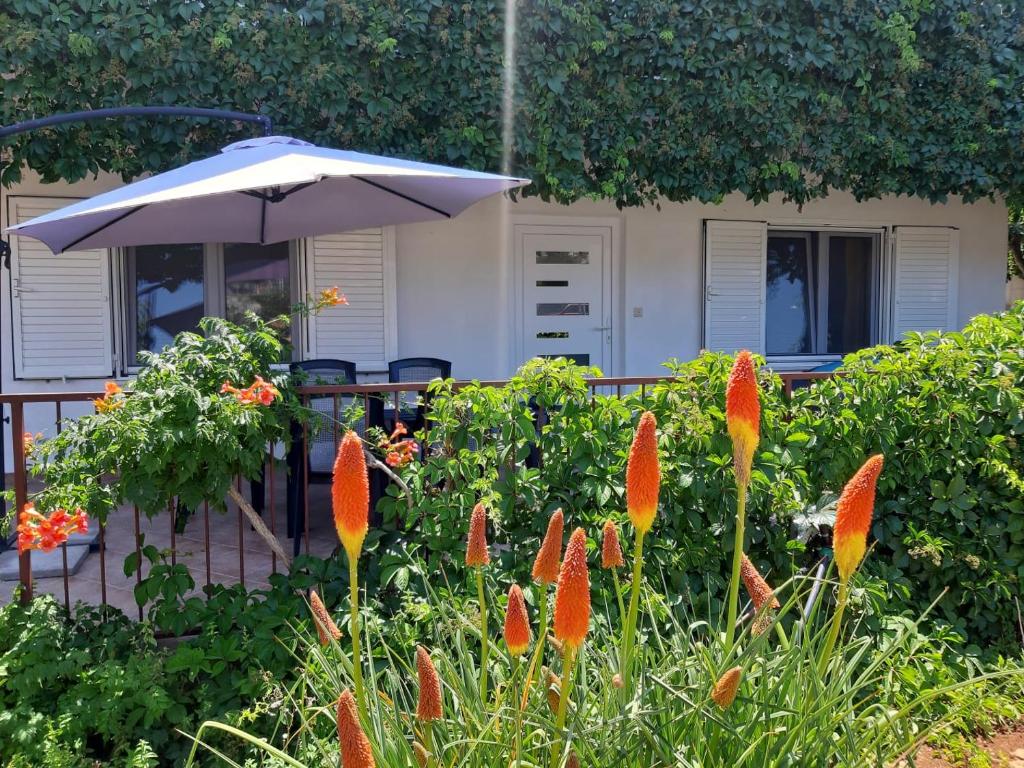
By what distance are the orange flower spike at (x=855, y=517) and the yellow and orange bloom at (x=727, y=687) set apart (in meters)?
0.23

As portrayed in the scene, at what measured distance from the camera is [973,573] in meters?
3.14

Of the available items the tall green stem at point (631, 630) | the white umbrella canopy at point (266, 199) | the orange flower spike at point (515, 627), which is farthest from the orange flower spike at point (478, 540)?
the white umbrella canopy at point (266, 199)

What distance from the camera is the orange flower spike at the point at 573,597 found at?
1.11 metres

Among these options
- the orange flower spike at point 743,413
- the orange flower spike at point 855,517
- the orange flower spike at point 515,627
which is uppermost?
the orange flower spike at point 743,413

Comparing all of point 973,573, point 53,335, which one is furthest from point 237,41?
point 973,573

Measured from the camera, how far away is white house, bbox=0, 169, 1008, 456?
6.22 m

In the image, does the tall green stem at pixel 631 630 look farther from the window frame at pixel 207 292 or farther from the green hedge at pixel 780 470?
the window frame at pixel 207 292

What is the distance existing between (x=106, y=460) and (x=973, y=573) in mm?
3358

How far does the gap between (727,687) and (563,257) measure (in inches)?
262

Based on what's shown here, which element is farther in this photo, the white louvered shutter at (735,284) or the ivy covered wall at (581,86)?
the white louvered shutter at (735,284)

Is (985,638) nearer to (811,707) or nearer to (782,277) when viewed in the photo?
(811,707)

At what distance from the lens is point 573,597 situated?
3.67 ft

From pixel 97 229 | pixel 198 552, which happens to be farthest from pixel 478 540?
pixel 97 229

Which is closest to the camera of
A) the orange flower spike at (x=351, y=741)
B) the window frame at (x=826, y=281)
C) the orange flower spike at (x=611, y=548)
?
the orange flower spike at (x=351, y=741)
